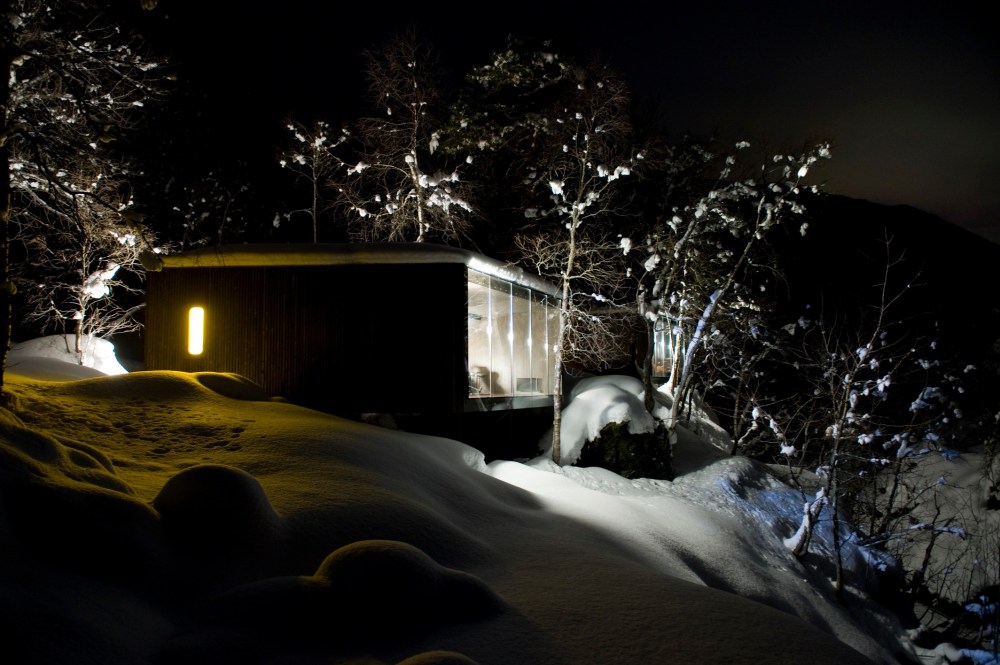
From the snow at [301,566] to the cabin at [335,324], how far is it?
357 centimetres

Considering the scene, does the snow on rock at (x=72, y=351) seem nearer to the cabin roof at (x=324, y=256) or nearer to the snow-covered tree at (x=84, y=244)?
the snow-covered tree at (x=84, y=244)

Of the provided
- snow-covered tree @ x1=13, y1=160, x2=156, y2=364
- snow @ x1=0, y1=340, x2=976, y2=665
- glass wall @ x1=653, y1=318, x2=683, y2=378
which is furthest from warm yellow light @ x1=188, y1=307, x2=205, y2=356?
glass wall @ x1=653, y1=318, x2=683, y2=378

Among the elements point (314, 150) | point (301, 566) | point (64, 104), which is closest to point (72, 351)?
point (64, 104)

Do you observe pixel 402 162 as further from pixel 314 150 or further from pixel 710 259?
pixel 710 259

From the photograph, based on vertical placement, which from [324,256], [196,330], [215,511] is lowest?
[215,511]

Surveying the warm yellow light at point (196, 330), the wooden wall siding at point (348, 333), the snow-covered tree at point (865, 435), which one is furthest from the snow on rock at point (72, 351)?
the snow-covered tree at point (865, 435)

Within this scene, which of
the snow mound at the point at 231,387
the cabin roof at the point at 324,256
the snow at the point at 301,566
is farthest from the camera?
the cabin roof at the point at 324,256

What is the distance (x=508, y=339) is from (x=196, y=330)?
21.6 feet

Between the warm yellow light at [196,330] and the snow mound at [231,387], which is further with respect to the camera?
the warm yellow light at [196,330]

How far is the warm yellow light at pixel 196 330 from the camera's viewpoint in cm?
1202

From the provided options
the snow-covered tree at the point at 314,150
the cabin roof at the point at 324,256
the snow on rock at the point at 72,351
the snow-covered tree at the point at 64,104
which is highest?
the snow-covered tree at the point at 314,150

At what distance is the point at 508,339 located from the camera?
567 inches

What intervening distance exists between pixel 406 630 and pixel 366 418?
8042mm

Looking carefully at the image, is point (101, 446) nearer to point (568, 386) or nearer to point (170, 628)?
point (170, 628)
